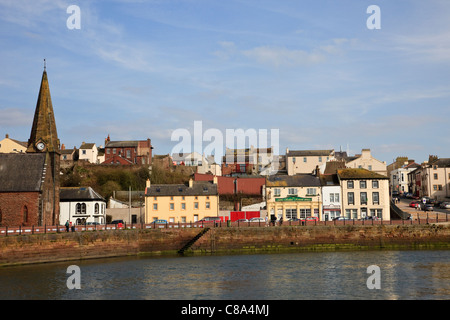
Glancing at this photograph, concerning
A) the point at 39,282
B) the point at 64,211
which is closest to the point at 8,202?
the point at 64,211

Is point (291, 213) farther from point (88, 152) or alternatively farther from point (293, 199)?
point (88, 152)

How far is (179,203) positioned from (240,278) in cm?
3115

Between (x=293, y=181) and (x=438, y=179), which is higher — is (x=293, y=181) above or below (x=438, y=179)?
below

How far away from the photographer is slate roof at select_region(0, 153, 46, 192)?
5209cm

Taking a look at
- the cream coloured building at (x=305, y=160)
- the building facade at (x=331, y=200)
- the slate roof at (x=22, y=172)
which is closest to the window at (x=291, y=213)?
the building facade at (x=331, y=200)

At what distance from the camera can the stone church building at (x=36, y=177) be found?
5143 centimetres

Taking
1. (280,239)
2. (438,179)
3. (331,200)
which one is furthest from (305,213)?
(438,179)

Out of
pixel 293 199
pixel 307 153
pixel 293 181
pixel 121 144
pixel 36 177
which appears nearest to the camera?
pixel 36 177

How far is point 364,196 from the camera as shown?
6806 cm

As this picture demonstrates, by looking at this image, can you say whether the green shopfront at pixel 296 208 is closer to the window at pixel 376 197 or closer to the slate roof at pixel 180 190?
the window at pixel 376 197

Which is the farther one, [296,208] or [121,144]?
[121,144]

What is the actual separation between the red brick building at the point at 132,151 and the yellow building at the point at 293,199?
3629 cm

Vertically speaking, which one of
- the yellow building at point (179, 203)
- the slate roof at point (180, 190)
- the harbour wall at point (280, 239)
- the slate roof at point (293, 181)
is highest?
the slate roof at point (293, 181)

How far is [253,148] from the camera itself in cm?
12294
